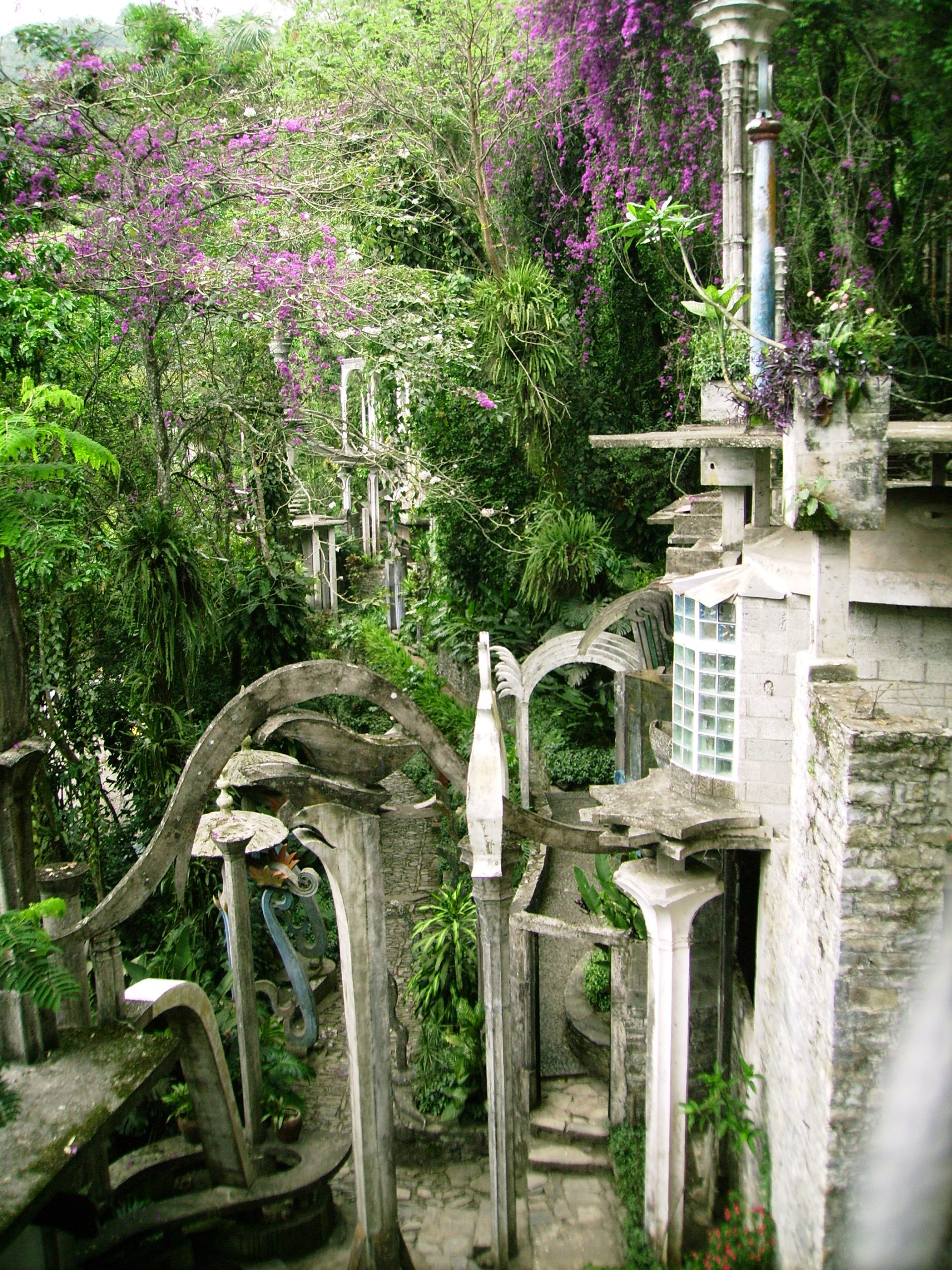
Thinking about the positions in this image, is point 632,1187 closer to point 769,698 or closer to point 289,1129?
point 289,1129

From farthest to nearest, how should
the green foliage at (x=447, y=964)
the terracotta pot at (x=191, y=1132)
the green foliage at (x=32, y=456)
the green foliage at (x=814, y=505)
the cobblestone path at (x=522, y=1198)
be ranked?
the green foliage at (x=447, y=964)
the terracotta pot at (x=191, y=1132)
the cobblestone path at (x=522, y=1198)
the green foliage at (x=32, y=456)
the green foliage at (x=814, y=505)

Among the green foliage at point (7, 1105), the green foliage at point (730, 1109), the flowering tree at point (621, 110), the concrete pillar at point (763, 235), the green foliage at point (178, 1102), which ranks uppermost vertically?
the flowering tree at point (621, 110)

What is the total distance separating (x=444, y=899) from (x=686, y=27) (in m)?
8.79

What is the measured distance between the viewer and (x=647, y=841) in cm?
551

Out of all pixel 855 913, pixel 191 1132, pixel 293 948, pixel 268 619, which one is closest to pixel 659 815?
pixel 855 913

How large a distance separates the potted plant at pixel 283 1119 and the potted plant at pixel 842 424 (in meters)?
4.82

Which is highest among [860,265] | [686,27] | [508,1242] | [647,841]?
[686,27]

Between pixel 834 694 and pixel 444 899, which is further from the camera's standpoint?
pixel 444 899

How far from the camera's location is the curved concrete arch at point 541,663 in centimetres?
1027

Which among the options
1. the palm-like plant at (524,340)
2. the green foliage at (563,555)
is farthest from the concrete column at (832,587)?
the palm-like plant at (524,340)

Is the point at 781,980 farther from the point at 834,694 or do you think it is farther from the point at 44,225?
the point at 44,225

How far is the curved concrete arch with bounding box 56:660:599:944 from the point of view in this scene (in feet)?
15.1

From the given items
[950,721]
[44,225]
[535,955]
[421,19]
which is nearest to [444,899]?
[535,955]

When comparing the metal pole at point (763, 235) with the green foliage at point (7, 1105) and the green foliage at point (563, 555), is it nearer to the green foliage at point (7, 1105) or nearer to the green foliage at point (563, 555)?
the green foliage at point (7, 1105)
